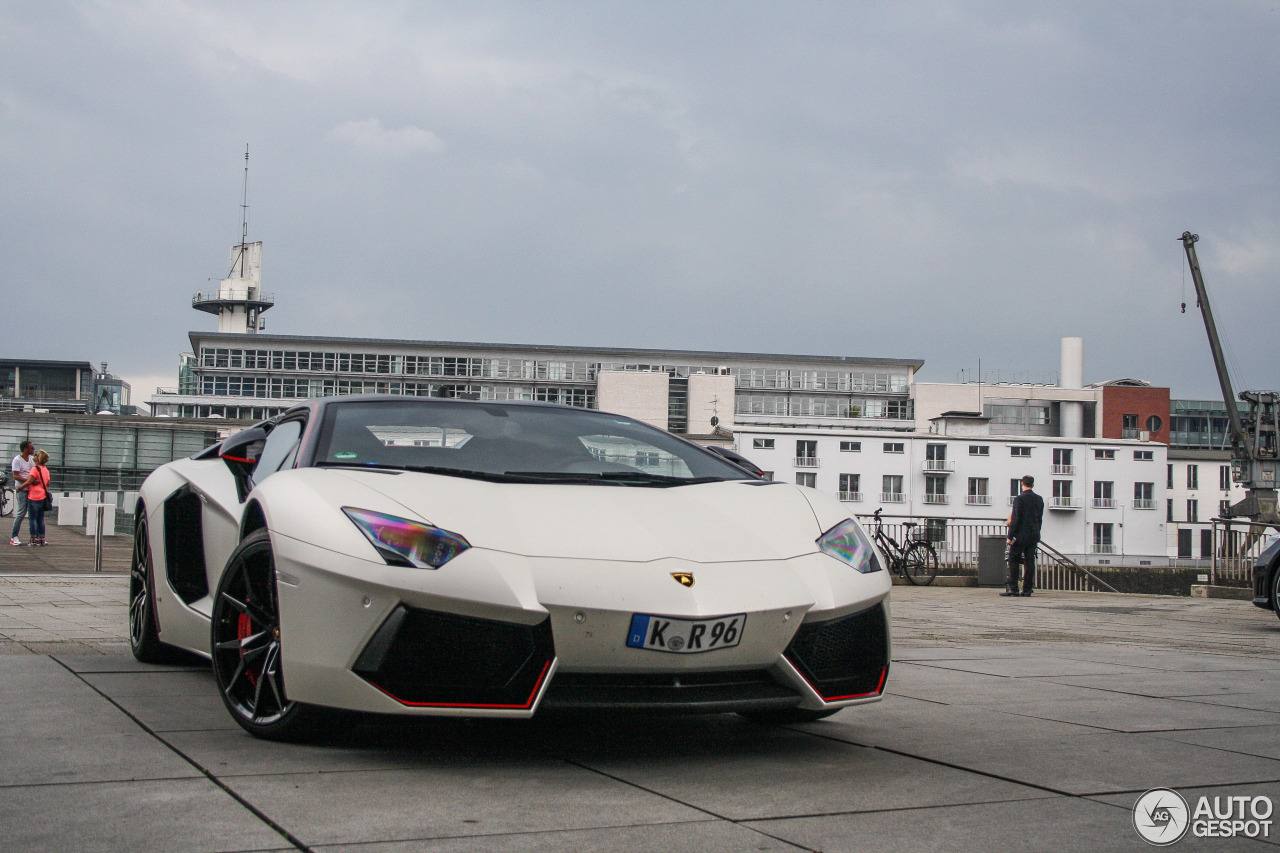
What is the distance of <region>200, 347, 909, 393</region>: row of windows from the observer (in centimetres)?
12412

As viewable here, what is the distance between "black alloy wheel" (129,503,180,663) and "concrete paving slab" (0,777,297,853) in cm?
253

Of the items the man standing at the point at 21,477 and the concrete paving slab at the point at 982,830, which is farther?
the man standing at the point at 21,477

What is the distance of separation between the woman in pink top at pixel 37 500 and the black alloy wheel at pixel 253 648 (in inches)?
640

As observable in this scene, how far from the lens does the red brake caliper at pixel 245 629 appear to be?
13.1 feet

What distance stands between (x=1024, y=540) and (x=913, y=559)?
141 inches

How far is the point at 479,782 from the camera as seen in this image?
3.38 metres

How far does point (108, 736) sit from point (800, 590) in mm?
2203

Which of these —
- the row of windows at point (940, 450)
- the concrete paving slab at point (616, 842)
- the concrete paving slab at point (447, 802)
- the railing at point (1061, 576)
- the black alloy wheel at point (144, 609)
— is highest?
the row of windows at point (940, 450)

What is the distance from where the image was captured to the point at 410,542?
3.54m

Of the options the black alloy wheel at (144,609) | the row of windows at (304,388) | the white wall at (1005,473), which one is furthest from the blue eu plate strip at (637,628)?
the row of windows at (304,388)

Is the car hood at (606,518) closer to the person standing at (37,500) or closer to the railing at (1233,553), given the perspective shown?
the railing at (1233,553)

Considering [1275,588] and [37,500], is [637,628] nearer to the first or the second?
[1275,588]

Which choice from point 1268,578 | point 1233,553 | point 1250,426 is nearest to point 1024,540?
point 1233,553

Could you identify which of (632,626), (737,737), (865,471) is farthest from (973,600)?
(865,471)
